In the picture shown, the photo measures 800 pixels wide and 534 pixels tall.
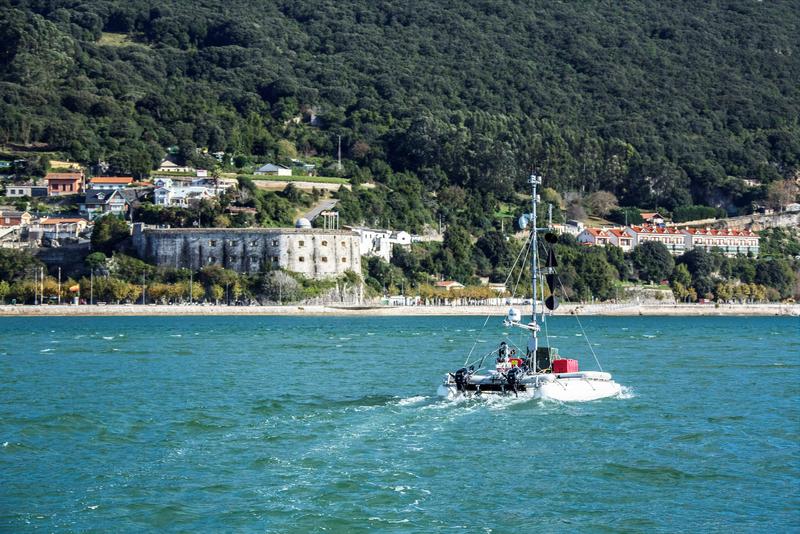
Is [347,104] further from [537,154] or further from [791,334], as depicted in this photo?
[791,334]

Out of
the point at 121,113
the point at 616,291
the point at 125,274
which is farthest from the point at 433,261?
the point at 121,113

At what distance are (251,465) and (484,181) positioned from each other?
106 metres

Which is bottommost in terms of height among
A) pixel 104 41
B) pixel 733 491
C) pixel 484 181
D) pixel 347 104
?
pixel 733 491

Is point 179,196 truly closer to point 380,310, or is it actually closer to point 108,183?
point 108,183

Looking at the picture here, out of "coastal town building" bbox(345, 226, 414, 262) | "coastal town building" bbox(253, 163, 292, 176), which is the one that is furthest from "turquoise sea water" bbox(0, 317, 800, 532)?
"coastal town building" bbox(253, 163, 292, 176)

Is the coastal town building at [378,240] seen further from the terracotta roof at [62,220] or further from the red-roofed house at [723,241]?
the red-roofed house at [723,241]

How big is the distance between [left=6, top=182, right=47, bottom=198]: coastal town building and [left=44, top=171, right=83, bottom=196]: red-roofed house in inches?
23.3

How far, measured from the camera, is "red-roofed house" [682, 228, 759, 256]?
418 feet

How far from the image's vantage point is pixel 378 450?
25.4m

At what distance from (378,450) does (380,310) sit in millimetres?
72415

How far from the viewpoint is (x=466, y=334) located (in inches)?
2613

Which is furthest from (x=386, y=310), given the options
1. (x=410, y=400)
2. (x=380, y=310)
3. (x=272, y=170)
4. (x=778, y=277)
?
(x=410, y=400)

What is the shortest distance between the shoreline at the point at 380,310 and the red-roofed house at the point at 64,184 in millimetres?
23520

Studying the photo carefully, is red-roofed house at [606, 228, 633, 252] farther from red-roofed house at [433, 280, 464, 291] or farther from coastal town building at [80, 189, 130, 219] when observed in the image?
coastal town building at [80, 189, 130, 219]
